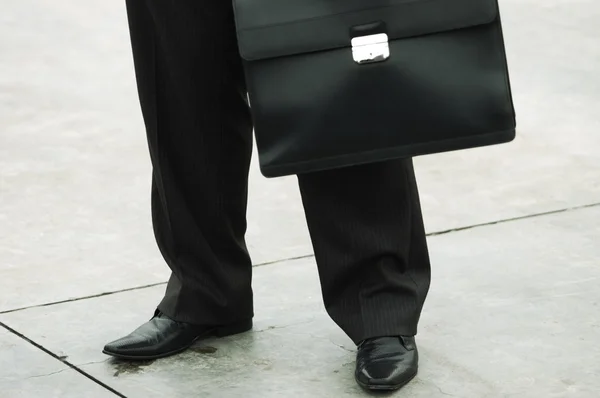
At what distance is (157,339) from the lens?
2721mm

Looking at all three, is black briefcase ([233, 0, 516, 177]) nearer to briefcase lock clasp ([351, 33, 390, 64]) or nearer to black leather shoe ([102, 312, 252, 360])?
briefcase lock clasp ([351, 33, 390, 64])

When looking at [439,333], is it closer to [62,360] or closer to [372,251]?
[372,251]

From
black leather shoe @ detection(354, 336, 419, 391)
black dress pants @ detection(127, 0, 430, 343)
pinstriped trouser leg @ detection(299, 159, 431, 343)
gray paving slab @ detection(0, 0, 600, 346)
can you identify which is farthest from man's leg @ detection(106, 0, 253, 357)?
gray paving slab @ detection(0, 0, 600, 346)

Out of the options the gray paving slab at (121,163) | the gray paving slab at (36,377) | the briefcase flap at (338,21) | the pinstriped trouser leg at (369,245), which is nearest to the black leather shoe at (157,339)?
the gray paving slab at (36,377)

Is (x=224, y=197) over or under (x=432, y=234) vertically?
over

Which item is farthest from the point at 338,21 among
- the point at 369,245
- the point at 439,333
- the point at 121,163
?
the point at 121,163

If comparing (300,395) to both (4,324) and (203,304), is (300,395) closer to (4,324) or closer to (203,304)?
(203,304)

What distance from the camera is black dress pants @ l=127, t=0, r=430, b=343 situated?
100 inches

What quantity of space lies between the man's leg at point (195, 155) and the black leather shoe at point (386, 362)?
364 millimetres

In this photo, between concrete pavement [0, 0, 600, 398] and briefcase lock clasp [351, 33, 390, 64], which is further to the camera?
concrete pavement [0, 0, 600, 398]

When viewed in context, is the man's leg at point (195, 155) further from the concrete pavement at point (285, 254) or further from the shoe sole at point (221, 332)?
the concrete pavement at point (285, 254)

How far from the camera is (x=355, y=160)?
2.31 m

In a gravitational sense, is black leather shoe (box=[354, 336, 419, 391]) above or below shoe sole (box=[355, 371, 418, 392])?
above

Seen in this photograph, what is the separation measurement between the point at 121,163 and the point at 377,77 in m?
2.01
